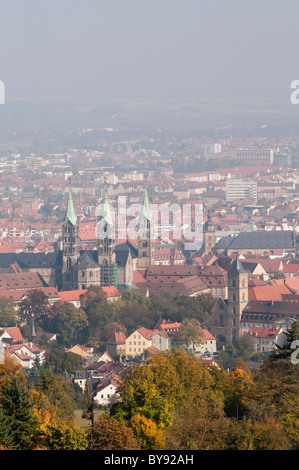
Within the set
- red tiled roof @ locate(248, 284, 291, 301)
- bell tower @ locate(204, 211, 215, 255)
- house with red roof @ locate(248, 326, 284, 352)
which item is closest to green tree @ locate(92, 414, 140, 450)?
house with red roof @ locate(248, 326, 284, 352)

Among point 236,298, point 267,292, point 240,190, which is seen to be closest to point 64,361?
point 236,298

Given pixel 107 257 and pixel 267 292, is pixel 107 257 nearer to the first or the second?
pixel 107 257

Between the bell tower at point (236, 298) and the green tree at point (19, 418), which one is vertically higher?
the green tree at point (19, 418)

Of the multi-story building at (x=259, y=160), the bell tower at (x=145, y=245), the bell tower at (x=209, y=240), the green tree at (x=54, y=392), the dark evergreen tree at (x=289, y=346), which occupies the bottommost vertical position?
the multi-story building at (x=259, y=160)

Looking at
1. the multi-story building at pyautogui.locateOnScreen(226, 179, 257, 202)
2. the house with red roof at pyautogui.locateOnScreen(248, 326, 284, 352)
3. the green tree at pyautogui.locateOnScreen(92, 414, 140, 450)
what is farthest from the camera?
the multi-story building at pyautogui.locateOnScreen(226, 179, 257, 202)

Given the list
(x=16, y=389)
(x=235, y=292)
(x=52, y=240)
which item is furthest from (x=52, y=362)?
(x=52, y=240)

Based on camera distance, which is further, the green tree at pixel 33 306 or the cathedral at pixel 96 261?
the cathedral at pixel 96 261

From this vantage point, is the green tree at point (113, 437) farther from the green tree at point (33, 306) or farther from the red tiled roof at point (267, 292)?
the green tree at point (33, 306)

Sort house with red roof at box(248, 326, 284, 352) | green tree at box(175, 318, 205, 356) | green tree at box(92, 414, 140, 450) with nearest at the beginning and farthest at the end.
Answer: green tree at box(92, 414, 140, 450) → house with red roof at box(248, 326, 284, 352) → green tree at box(175, 318, 205, 356)

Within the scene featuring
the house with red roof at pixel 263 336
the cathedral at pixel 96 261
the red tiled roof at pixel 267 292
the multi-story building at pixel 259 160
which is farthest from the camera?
the multi-story building at pixel 259 160

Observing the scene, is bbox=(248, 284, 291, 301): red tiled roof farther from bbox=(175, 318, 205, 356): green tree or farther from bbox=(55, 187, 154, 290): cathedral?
bbox=(55, 187, 154, 290): cathedral

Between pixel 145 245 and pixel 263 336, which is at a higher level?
pixel 263 336

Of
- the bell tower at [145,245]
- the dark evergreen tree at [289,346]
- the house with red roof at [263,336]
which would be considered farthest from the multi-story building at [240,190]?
the dark evergreen tree at [289,346]
